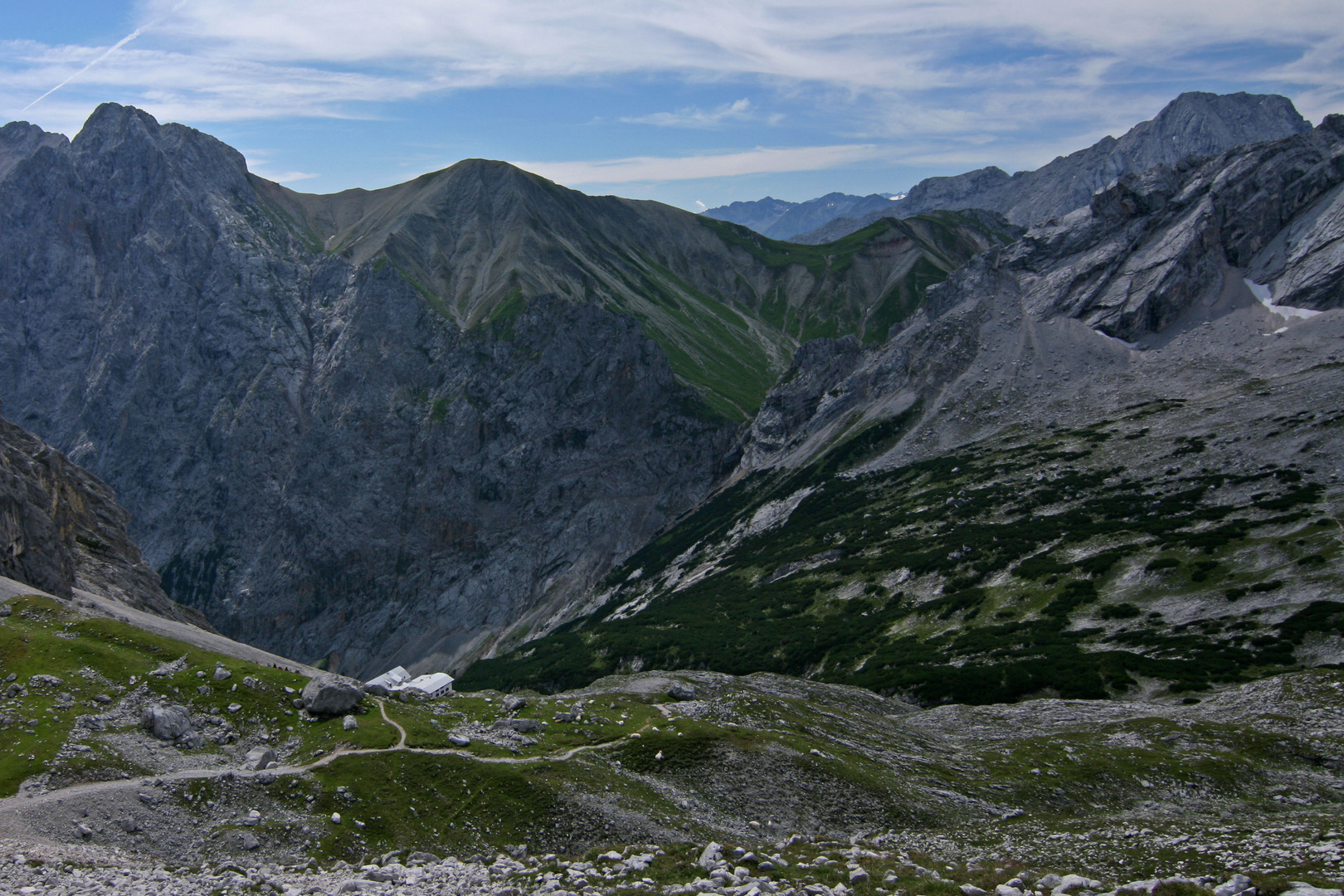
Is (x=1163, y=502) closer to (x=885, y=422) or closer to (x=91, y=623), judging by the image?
(x=885, y=422)

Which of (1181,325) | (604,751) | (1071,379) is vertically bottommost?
(604,751)

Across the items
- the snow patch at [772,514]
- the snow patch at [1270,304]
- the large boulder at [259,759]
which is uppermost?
the snow patch at [1270,304]

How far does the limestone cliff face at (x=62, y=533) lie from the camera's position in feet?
220

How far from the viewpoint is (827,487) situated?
168 m

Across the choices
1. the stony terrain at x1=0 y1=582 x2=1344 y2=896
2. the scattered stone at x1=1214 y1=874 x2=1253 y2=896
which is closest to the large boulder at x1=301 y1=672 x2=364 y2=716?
the stony terrain at x1=0 y1=582 x2=1344 y2=896

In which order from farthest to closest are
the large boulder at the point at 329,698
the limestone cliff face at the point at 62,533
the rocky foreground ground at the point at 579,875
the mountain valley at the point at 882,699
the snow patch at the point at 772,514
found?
the snow patch at the point at 772,514
the limestone cliff face at the point at 62,533
the large boulder at the point at 329,698
the mountain valley at the point at 882,699
the rocky foreground ground at the point at 579,875

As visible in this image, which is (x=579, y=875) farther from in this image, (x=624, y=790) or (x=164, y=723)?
(x=164, y=723)

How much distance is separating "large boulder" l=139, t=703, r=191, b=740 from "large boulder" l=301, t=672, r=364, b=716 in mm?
5759

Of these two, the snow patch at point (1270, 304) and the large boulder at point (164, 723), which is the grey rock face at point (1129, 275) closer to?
the snow patch at point (1270, 304)

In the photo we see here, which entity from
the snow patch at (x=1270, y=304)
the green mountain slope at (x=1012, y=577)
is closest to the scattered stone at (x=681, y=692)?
the green mountain slope at (x=1012, y=577)

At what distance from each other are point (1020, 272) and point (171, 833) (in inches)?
7628

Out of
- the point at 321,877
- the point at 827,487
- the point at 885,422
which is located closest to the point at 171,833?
the point at 321,877

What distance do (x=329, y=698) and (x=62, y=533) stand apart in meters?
63.7

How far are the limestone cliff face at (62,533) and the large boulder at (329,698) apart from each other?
114 feet
